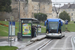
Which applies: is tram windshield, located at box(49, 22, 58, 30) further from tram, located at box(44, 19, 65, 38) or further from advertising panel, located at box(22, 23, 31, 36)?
advertising panel, located at box(22, 23, 31, 36)

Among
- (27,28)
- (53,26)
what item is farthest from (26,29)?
(53,26)

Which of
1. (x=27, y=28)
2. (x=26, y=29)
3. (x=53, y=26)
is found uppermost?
(x=53, y=26)

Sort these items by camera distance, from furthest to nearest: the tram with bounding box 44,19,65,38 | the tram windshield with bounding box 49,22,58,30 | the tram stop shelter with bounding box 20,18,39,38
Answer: the tram windshield with bounding box 49,22,58,30 → the tram with bounding box 44,19,65,38 → the tram stop shelter with bounding box 20,18,39,38

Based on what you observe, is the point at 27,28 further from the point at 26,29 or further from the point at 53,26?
the point at 53,26

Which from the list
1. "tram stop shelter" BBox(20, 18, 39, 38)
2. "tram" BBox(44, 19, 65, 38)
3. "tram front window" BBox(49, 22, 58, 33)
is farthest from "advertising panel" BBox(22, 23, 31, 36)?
"tram front window" BBox(49, 22, 58, 33)

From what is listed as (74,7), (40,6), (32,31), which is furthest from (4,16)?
(74,7)

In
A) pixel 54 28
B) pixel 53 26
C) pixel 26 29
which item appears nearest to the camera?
pixel 26 29

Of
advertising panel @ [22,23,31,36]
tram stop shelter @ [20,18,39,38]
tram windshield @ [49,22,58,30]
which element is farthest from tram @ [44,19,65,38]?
advertising panel @ [22,23,31,36]

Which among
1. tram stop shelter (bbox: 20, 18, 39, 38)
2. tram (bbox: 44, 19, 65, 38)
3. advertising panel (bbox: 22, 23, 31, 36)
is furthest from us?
tram (bbox: 44, 19, 65, 38)

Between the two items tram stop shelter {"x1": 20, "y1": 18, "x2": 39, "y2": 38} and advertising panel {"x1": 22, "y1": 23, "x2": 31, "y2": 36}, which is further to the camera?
advertising panel {"x1": 22, "y1": 23, "x2": 31, "y2": 36}

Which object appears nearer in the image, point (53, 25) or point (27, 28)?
point (27, 28)

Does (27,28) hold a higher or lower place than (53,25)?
lower

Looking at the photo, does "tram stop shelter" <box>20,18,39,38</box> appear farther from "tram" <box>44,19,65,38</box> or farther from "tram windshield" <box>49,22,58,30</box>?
"tram windshield" <box>49,22,58,30</box>

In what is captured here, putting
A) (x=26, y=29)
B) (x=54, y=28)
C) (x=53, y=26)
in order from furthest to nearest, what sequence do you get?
(x=53, y=26) < (x=54, y=28) < (x=26, y=29)
